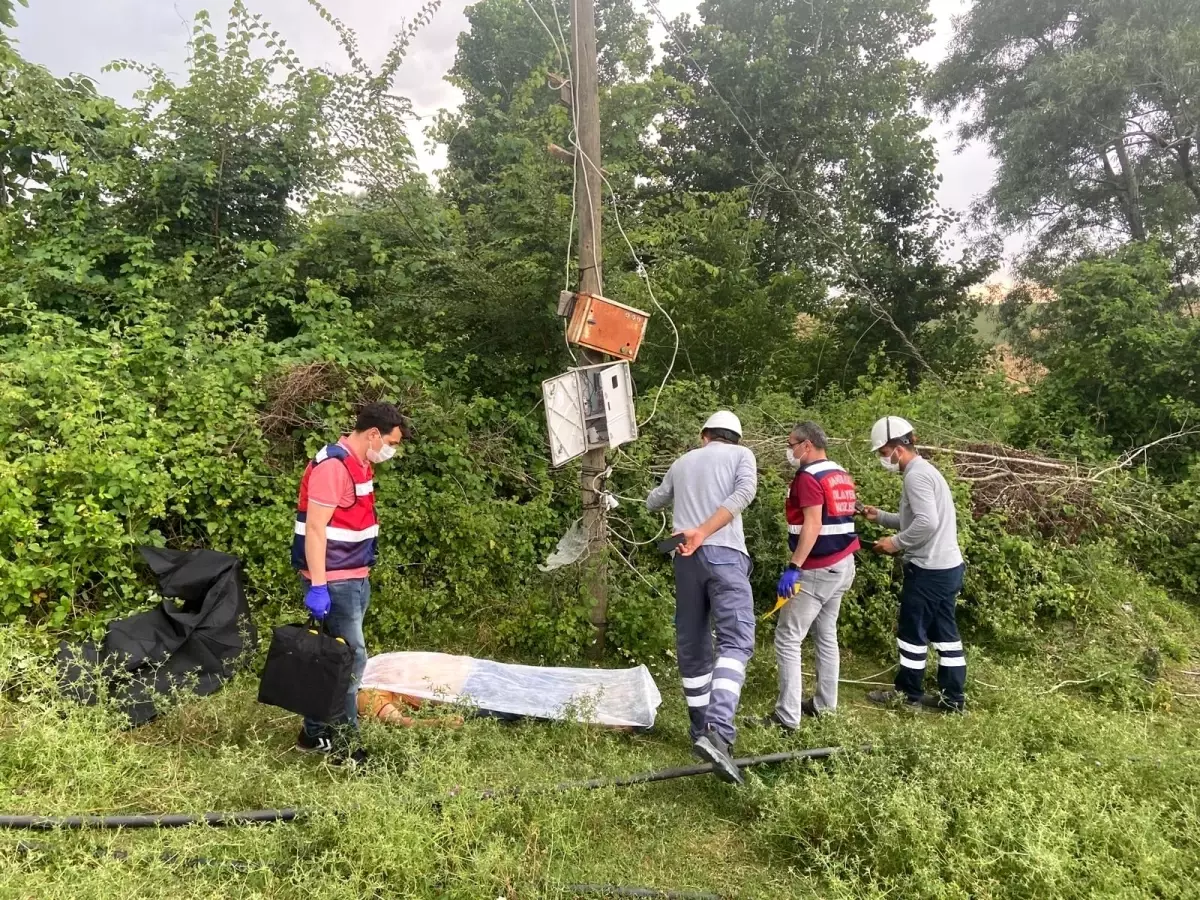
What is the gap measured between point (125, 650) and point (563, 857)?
2.68 m

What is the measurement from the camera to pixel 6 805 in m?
2.72

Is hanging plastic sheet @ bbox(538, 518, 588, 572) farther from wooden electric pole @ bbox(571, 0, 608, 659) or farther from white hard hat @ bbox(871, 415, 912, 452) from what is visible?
white hard hat @ bbox(871, 415, 912, 452)

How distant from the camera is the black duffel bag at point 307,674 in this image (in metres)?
3.16

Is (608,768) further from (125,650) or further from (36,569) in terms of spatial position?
(36,569)

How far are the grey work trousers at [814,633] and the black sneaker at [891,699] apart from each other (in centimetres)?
55

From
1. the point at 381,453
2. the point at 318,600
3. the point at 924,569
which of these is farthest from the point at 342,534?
the point at 924,569

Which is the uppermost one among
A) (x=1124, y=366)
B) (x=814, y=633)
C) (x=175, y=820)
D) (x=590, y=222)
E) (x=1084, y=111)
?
(x=1084, y=111)

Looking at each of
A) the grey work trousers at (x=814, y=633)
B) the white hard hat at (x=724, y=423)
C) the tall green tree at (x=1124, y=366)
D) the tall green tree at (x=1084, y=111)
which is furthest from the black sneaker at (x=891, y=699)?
the tall green tree at (x=1084, y=111)

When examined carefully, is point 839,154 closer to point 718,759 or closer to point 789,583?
point 789,583

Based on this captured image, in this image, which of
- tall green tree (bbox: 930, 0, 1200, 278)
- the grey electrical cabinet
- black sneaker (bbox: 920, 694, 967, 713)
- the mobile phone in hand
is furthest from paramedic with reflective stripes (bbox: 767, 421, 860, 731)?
tall green tree (bbox: 930, 0, 1200, 278)

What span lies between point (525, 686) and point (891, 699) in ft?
7.96

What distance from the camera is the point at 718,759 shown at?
3.09 meters

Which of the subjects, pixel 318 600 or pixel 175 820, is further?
pixel 318 600

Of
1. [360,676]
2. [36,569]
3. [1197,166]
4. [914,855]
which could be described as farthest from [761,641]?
[1197,166]
